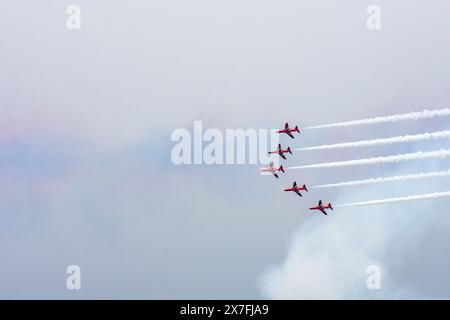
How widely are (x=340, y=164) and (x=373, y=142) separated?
2211mm

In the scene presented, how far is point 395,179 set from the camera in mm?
138625
